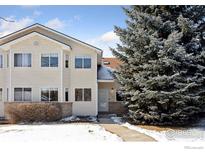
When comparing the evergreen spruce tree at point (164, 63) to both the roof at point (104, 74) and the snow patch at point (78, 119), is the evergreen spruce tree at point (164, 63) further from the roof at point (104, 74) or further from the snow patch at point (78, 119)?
the roof at point (104, 74)

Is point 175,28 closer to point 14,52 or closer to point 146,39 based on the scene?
point 146,39

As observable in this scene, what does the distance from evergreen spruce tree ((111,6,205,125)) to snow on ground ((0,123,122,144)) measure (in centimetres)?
241

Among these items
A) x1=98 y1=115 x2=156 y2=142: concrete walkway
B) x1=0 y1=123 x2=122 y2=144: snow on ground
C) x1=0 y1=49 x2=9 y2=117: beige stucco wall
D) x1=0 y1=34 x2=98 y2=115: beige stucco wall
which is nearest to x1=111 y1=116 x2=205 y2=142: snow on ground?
x1=98 y1=115 x2=156 y2=142: concrete walkway

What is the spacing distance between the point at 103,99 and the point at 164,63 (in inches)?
203

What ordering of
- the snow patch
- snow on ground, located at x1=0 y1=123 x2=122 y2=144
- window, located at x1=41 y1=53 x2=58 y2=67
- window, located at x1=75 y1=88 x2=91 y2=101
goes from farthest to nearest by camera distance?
window, located at x1=75 y1=88 x2=91 y2=101
window, located at x1=41 y1=53 x2=58 y2=67
the snow patch
snow on ground, located at x1=0 y1=123 x2=122 y2=144

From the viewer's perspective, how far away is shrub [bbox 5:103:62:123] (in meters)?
14.6

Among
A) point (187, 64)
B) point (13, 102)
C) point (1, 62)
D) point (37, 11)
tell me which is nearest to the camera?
point (37, 11)

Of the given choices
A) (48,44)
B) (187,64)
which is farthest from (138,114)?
(48,44)

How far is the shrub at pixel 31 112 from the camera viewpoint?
14578 mm

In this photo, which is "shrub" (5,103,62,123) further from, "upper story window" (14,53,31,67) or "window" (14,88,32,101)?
"upper story window" (14,53,31,67)

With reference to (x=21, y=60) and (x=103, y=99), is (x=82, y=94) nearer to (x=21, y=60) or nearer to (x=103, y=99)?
(x=103, y=99)

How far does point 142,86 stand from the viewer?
13.9 meters

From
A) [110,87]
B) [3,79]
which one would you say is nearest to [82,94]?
[110,87]

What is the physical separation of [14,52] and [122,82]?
4812 millimetres
